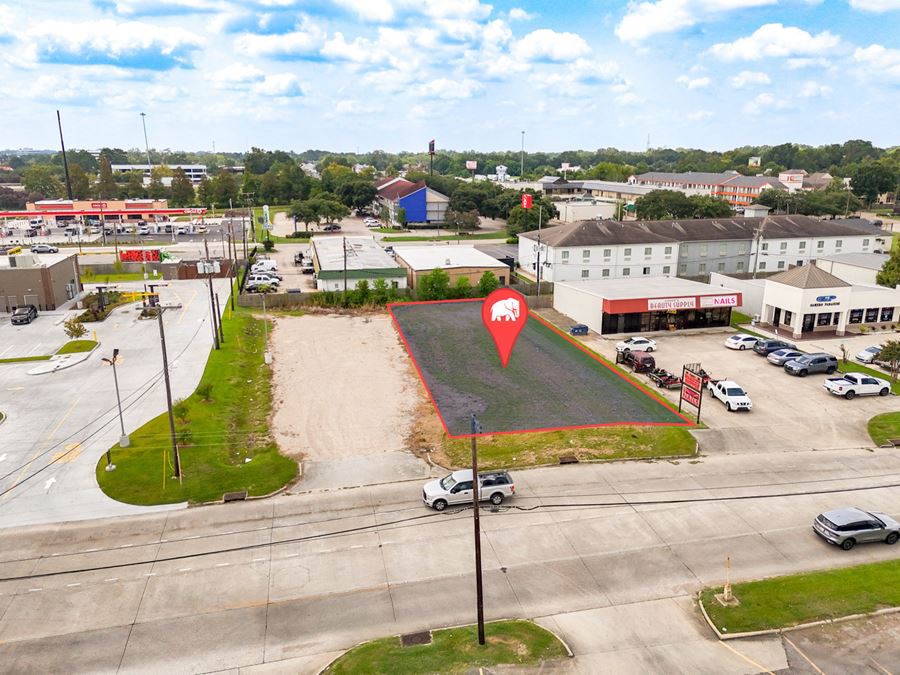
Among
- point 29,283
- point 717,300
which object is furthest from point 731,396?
point 29,283

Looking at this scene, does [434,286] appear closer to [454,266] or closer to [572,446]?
[454,266]

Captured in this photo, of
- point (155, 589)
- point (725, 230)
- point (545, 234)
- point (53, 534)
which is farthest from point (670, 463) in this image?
point (725, 230)

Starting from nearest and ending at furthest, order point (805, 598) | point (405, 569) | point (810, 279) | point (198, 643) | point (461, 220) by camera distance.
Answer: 1. point (198, 643)
2. point (805, 598)
3. point (405, 569)
4. point (810, 279)
5. point (461, 220)

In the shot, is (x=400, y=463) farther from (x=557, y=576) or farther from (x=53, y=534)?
(x=53, y=534)

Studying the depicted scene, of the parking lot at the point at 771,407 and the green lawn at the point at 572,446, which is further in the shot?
the parking lot at the point at 771,407

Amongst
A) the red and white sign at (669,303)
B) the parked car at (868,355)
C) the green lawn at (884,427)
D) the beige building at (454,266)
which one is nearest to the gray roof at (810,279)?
the parked car at (868,355)

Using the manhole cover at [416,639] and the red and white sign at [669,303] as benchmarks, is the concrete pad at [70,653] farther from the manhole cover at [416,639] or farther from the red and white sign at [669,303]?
the red and white sign at [669,303]
